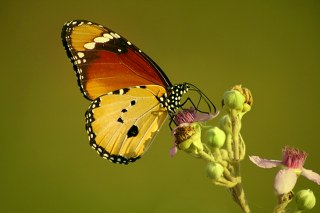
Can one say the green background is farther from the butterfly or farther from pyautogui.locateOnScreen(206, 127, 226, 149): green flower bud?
pyautogui.locateOnScreen(206, 127, 226, 149): green flower bud

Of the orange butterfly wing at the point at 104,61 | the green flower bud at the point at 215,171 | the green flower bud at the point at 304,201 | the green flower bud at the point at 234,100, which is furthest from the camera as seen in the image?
the orange butterfly wing at the point at 104,61

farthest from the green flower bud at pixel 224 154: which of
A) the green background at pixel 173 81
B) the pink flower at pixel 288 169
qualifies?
the green background at pixel 173 81

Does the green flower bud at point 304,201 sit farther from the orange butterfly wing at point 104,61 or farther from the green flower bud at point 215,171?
the orange butterfly wing at point 104,61

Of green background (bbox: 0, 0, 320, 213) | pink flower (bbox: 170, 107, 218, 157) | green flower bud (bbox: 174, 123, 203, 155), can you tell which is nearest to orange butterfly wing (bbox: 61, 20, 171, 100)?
pink flower (bbox: 170, 107, 218, 157)

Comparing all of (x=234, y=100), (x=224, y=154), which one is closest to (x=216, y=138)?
(x=224, y=154)

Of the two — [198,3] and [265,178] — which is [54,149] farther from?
[198,3]

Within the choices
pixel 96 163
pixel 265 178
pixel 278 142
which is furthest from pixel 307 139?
pixel 96 163

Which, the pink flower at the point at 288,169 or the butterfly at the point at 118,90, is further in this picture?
the butterfly at the point at 118,90
